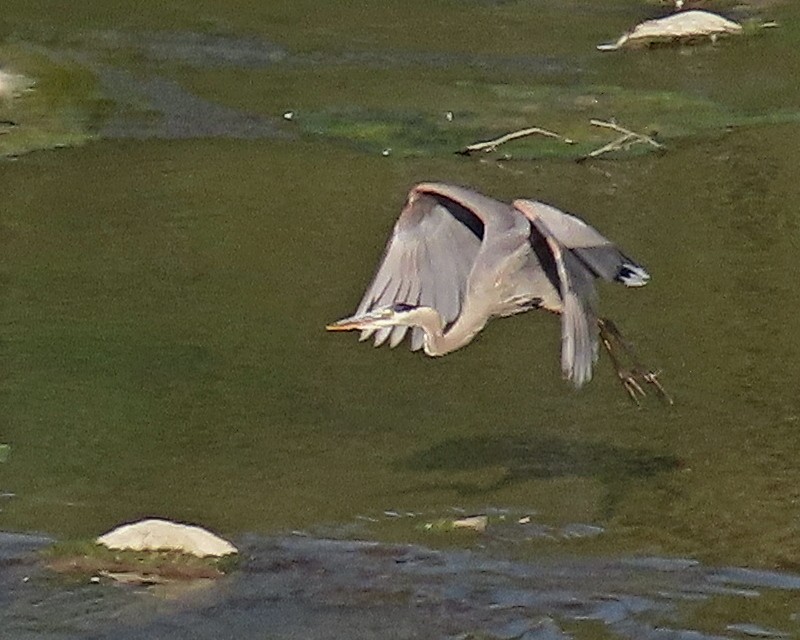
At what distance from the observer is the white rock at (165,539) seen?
6.71m

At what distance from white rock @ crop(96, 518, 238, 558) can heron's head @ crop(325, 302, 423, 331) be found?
950 mm

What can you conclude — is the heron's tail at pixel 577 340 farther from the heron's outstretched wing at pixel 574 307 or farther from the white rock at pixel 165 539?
the white rock at pixel 165 539

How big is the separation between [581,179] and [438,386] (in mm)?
4288

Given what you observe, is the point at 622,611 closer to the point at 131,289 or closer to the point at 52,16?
the point at 131,289

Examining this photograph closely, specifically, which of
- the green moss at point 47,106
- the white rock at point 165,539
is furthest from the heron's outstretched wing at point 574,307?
the green moss at point 47,106

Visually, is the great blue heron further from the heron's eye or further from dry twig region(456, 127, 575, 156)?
dry twig region(456, 127, 575, 156)

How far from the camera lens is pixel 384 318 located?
743cm

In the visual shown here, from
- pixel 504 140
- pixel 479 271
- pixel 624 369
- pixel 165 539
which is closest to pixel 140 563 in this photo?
pixel 165 539

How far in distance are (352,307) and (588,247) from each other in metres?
2.92

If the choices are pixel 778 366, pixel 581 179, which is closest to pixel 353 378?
pixel 778 366

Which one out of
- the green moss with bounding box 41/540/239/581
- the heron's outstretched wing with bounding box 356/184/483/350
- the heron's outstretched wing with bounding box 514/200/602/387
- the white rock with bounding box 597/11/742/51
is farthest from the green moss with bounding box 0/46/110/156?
the green moss with bounding box 41/540/239/581

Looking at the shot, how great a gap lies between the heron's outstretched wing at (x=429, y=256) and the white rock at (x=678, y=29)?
9203 mm

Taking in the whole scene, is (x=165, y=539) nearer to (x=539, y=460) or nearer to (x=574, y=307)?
(x=574, y=307)

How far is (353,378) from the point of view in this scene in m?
8.94
